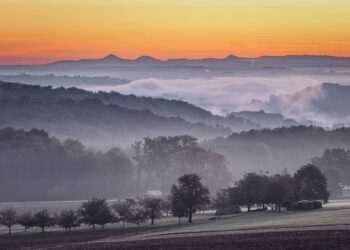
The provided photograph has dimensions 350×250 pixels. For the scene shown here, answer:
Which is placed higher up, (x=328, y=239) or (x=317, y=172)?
(x=317, y=172)

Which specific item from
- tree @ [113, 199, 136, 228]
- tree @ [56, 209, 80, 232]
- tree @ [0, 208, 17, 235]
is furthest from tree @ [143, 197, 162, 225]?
tree @ [0, 208, 17, 235]

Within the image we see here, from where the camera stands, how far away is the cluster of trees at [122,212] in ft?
514

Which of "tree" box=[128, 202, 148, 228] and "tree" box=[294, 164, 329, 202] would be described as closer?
"tree" box=[128, 202, 148, 228]

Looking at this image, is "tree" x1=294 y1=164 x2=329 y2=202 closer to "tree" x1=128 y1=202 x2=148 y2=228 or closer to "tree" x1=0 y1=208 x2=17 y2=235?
"tree" x1=128 y1=202 x2=148 y2=228

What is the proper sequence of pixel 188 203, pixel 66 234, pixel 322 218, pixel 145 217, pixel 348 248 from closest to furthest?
pixel 348 248, pixel 322 218, pixel 66 234, pixel 145 217, pixel 188 203

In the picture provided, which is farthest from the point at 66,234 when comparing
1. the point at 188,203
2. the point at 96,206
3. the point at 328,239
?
the point at 328,239

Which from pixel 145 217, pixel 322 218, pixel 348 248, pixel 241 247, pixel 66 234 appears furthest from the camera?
pixel 145 217

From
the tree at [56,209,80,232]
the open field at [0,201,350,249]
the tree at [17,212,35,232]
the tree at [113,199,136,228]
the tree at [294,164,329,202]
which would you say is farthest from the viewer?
the tree at [294,164,329,202]

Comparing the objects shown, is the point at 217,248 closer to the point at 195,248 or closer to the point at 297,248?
the point at 195,248

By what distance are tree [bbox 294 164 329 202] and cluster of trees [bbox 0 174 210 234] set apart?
19219 millimetres

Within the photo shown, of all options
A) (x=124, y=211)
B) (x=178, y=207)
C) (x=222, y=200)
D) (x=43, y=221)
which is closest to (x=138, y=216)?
(x=124, y=211)

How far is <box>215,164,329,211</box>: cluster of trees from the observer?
17575 cm

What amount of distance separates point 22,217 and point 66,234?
76.2 feet

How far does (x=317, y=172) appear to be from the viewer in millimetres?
182750
